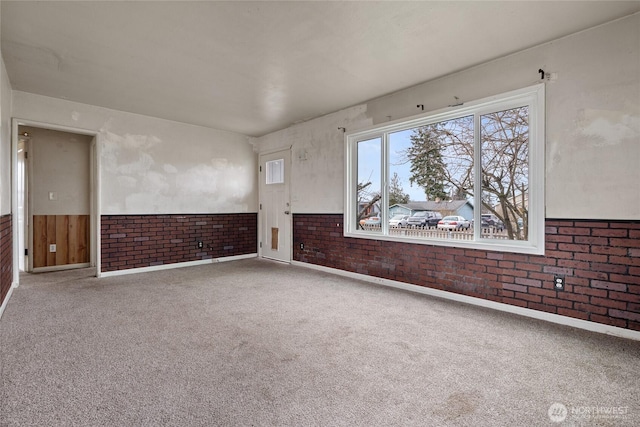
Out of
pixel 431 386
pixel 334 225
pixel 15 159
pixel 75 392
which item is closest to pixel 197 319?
pixel 75 392

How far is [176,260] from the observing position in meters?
5.42

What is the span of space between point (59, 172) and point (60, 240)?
1138 mm

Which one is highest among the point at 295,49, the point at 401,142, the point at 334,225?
the point at 295,49

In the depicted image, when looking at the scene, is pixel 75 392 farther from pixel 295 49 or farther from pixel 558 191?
pixel 558 191

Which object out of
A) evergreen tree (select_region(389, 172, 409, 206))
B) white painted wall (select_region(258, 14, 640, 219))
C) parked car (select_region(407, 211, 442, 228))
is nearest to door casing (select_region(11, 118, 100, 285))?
evergreen tree (select_region(389, 172, 409, 206))

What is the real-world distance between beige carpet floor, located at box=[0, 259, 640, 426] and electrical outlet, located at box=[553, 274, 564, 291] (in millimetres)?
356

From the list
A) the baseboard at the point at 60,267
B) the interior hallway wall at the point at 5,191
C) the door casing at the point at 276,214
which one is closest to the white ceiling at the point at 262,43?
the interior hallway wall at the point at 5,191

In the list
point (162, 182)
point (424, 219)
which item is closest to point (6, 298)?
point (162, 182)

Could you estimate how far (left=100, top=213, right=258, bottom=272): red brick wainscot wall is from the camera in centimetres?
477

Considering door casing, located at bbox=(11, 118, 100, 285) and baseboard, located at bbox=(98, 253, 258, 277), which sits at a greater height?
door casing, located at bbox=(11, 118, 100, 285)

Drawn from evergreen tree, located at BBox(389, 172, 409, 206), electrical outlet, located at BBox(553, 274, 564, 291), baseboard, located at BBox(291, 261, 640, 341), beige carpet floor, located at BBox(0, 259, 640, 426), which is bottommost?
beige carpet floor, located at BBox(0, 259, 640, 426)

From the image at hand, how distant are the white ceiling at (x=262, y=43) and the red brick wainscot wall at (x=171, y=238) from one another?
1944 millimetres

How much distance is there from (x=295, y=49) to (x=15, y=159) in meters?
3.88

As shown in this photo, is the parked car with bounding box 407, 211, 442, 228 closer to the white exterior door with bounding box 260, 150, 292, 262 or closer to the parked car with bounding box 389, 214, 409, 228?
the parked car with bounding box 389, 214, 409, 228
